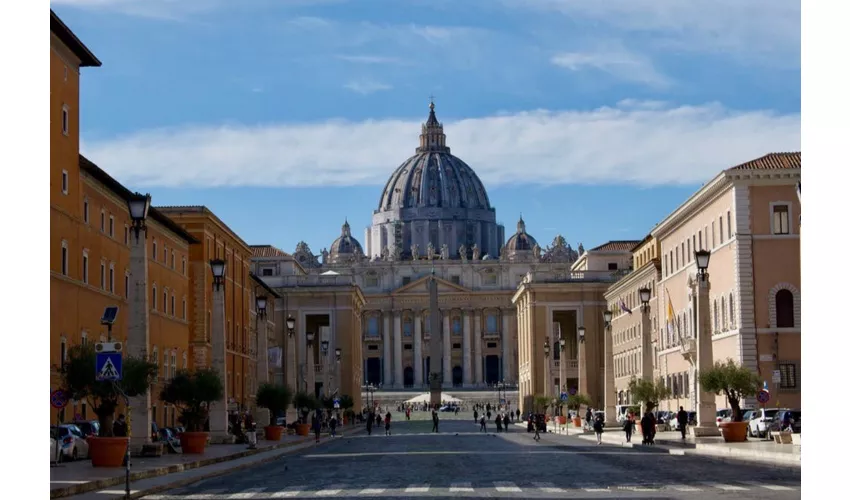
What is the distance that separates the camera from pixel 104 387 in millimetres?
39062

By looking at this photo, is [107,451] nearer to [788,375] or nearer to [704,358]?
[704,358]

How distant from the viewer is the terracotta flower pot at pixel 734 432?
49.4m

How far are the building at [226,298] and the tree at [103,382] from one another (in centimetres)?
3139

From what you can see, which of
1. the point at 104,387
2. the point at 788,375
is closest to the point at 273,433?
the point at 788,375

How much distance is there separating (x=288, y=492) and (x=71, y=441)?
16973 millimetres

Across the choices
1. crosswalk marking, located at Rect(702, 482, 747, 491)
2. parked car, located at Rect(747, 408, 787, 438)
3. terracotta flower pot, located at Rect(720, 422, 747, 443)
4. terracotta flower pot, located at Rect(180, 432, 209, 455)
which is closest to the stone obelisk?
parked car, located at Rect(747, 408, 787, 438)

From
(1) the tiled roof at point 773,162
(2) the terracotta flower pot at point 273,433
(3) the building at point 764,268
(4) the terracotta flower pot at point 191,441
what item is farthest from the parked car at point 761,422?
(2) the terracotta flower pot at point 273,433

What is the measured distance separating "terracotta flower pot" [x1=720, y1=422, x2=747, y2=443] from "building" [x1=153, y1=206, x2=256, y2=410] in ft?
108

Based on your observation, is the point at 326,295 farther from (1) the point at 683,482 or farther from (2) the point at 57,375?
(1) the point at 683,482

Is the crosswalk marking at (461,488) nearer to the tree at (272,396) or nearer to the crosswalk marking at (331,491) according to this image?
the crosswalk marking at (331,491)

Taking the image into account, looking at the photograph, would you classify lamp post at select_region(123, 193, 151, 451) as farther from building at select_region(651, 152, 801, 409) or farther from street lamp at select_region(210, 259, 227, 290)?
building at select_region(651, 152, 801, 409)

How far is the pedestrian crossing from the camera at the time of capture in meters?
27.4
